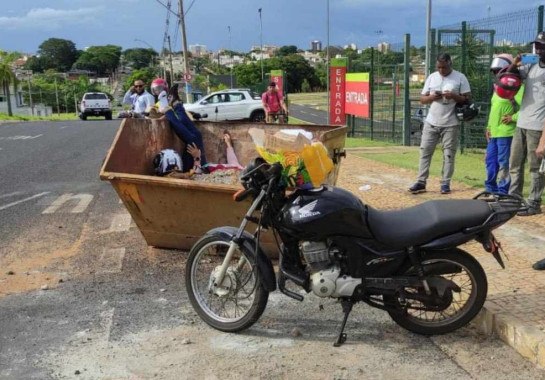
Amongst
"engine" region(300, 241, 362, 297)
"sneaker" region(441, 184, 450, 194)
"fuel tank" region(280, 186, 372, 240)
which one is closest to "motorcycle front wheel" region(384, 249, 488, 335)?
"engine" region(300, 241, 362, 297)

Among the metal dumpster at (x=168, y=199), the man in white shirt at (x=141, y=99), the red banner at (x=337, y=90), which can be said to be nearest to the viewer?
the metal dumpster at (x=168, y=199)

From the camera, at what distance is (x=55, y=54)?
15638 cm

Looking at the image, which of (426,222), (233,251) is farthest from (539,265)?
(233,251)

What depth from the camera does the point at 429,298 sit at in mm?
4070

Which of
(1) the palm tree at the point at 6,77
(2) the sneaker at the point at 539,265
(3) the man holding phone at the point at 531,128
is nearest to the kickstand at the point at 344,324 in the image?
(2) the sneaker at the point at 539,265

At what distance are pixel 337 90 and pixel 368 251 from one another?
1527 cm

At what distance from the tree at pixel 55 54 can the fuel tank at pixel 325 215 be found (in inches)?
6427

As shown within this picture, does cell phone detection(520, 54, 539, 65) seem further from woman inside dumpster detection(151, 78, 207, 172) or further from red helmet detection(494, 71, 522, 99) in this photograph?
woman inside dumpster detection(151, 78, 207, 172)

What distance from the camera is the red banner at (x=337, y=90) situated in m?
18.5

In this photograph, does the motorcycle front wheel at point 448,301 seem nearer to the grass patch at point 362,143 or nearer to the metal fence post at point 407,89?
the metal fence post at point 407,89

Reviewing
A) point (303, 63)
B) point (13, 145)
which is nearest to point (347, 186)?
point (13, 145)

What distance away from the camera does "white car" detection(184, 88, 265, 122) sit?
26.3 m

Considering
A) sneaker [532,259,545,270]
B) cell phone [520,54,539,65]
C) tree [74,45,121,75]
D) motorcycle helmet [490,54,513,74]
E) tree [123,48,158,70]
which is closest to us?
sneaker [532,259,545,270]

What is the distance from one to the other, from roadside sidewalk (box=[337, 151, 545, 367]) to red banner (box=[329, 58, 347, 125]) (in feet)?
33.1
